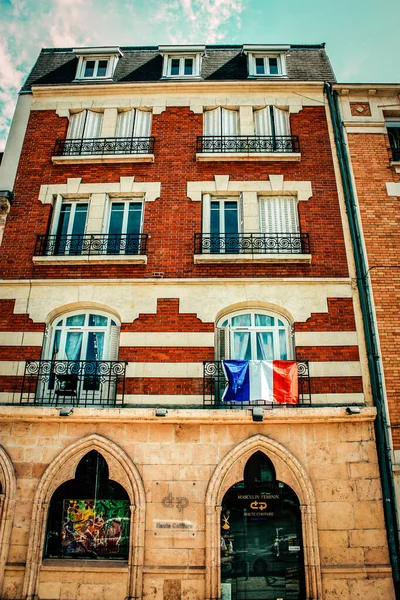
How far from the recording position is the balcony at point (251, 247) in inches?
396

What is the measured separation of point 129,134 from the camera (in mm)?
12008

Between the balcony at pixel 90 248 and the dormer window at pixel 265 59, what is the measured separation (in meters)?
6.61

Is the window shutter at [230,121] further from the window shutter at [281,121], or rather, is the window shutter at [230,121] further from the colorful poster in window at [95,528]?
the colorful poster in window at [95,528]

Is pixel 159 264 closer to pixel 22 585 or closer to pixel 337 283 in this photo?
pixel 337 283

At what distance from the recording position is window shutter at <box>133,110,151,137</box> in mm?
11977

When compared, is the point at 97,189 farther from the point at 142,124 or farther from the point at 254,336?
the point at 254,336

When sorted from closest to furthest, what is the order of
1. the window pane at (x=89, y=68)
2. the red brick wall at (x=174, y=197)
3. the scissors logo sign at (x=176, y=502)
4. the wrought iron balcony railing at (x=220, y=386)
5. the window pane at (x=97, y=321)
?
the scissors logo sign at (x=176, y=502) → the wrought iron balcony railing at (x=220, y=386) → the window pane at (x=97, y=321) → the red brick wall at (x=174, y=197) → the window pane at (x=89, y=68)

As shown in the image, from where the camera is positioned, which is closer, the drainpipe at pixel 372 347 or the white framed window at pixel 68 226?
the drainpipe at pixel 372 347

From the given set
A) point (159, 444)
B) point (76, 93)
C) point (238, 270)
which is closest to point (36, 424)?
point (159, 444)

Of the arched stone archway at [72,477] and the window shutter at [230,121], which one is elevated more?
the window shutter at [230,121]

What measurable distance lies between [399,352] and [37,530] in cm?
808

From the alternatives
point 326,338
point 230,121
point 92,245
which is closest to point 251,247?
point 326,338

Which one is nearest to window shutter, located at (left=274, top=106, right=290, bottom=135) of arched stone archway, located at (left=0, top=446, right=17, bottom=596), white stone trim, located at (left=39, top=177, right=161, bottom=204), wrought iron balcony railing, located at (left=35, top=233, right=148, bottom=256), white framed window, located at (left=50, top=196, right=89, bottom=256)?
white stone trim, located at (left=39, top=177, right=161, bottom=204)

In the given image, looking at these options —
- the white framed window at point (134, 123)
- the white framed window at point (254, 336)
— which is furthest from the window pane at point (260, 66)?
the white framed window at point (254, 336)
